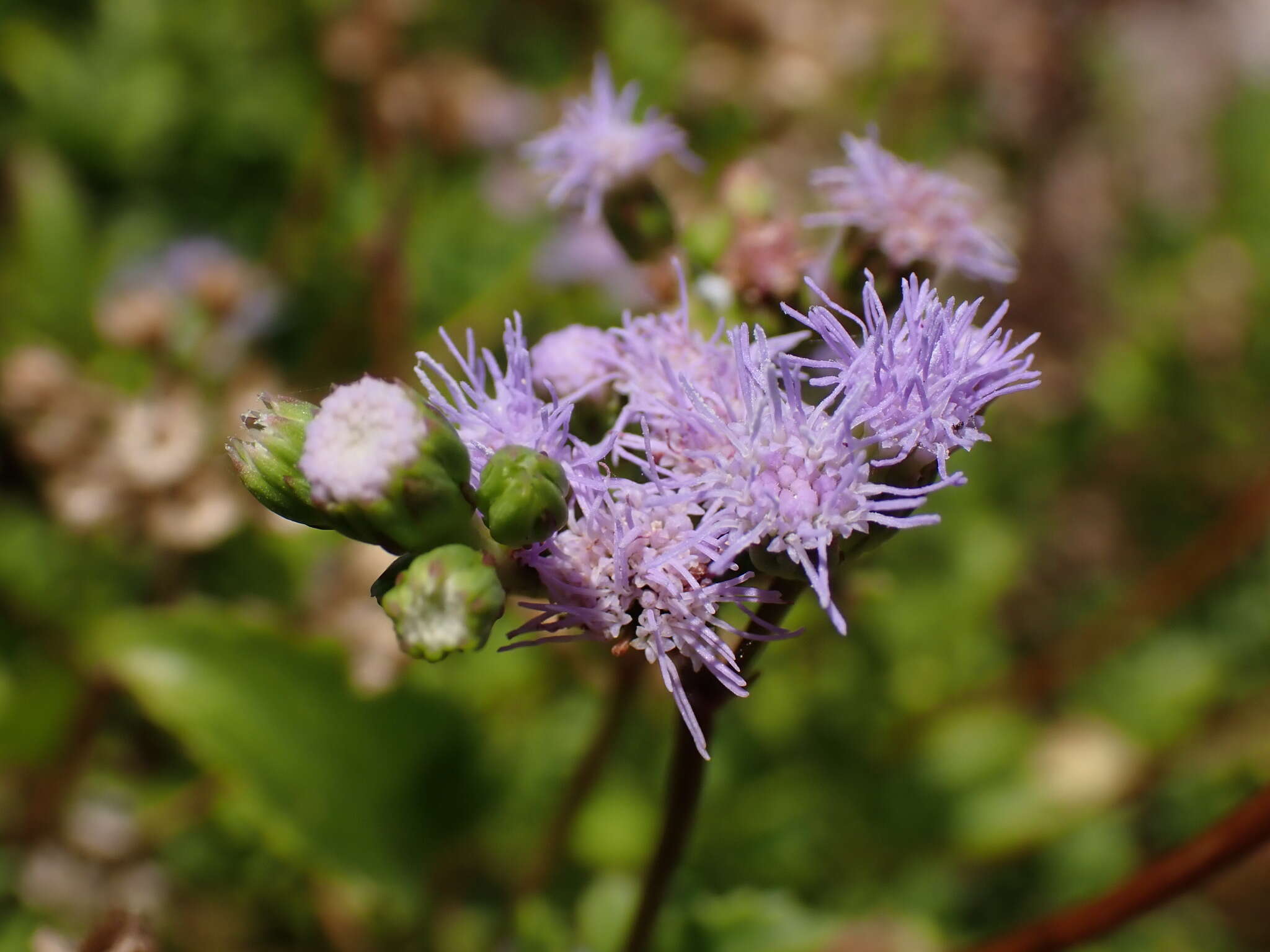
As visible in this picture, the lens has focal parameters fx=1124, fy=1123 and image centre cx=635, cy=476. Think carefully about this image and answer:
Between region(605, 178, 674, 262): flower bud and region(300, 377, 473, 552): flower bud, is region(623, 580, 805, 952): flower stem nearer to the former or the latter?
→ region(300, 377, 473, 552): flower bud

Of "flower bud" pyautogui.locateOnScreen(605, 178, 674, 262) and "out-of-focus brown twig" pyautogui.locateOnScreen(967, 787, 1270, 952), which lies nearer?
"out-of-focus brown twig" pyautogui.locateOnScreen(967, 787, 1270, 952)

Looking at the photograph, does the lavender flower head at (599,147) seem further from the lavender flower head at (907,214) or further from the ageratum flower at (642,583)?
the ageratum flower at (642,583)

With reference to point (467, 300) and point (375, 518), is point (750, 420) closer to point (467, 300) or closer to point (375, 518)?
point (375, 518)

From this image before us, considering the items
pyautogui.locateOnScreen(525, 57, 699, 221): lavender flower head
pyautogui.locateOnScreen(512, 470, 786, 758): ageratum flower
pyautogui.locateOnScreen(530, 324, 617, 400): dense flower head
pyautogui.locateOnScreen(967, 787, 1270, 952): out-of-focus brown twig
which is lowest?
pyautogui.locateOnScreen(967, 787, 1270, 952): out-of-focus brown twig

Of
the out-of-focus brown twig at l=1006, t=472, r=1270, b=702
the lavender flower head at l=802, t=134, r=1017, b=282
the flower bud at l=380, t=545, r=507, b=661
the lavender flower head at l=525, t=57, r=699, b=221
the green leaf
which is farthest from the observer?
the out-of-focus brown twig at l=1006, t=472, r=1270, b=702

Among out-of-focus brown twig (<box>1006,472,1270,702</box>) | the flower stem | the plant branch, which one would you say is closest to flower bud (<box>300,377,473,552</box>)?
the flower stem

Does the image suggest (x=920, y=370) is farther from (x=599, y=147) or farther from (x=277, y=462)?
(x=599, y=147)

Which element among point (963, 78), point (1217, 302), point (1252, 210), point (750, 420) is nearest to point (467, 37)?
point (963, 78)
